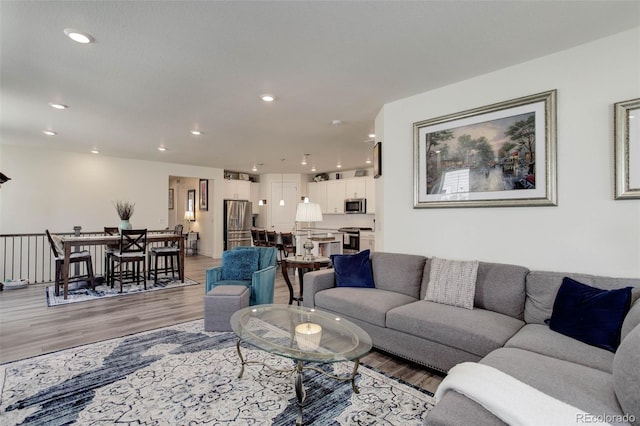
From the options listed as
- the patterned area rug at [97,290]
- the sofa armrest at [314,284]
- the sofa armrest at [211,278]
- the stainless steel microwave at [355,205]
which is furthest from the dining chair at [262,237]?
the sofa armrest at [314,284]

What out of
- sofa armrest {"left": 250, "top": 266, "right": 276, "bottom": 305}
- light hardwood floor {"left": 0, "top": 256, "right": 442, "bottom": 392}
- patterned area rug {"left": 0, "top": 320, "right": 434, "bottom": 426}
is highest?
sofa armrest {"left": 250, "top": 266, "right": 276, "bottom": 305}

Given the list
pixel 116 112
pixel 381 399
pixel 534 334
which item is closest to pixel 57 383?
pixel 381 399

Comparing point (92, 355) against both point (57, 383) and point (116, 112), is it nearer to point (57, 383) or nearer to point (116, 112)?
point (57, 383)

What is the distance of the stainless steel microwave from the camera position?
829 cm

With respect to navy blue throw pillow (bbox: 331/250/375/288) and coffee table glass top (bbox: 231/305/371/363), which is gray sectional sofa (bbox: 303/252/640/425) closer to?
navy blue throw pillow (bbox: 331/250/375/288)

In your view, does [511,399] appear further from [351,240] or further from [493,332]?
[351,240]

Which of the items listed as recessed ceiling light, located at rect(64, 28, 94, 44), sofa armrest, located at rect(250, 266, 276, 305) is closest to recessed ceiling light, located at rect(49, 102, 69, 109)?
recessed ceiling light, located at rect(64, 28, 94, 44)

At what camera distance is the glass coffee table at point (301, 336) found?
1.77 meters

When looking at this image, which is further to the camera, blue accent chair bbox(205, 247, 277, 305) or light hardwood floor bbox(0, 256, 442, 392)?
blue accent chair bbox(205, 247, 277, 305)

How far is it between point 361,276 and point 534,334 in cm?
165

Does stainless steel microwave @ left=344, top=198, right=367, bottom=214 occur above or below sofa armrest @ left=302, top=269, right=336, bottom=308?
above

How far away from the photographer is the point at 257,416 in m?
1.87

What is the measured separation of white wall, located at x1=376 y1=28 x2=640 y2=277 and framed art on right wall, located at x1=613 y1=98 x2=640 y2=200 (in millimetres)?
53

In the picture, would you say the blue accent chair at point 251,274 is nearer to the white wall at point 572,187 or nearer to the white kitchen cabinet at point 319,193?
the white wall at point 572,187
